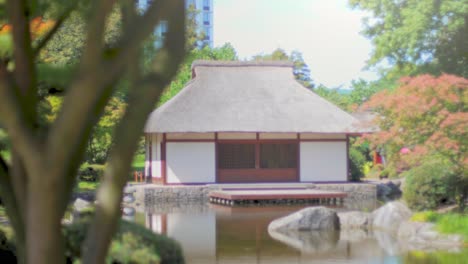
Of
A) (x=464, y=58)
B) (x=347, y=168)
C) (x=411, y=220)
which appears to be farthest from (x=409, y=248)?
(x=347, y=168)

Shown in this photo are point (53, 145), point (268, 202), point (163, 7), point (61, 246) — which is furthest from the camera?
point (268, 202)

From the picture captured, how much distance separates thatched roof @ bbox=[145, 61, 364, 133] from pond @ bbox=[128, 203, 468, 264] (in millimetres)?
7785

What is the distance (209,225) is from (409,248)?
542 centimetres

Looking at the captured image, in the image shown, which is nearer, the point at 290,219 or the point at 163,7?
the point at 163,7

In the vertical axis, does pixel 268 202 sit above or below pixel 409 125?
below

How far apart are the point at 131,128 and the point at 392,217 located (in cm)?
1366

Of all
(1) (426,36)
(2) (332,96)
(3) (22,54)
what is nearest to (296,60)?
(2) (332,96)

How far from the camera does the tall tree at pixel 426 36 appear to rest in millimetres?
24266

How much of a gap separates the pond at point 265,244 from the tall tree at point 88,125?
27.0 feet

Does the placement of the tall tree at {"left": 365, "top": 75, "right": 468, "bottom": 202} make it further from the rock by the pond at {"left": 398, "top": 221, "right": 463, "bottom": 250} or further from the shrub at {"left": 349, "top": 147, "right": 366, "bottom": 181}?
the shrub at {"left": 349, "top": 147, "right": 366, "bottom": 181}

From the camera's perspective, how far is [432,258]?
11836mm

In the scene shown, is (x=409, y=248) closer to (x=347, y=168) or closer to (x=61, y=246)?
(x=61, y=246)

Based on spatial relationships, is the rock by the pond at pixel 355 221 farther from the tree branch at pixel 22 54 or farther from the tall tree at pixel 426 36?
the tree branch at pixel 22 54

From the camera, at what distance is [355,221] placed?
16688 millimetres
